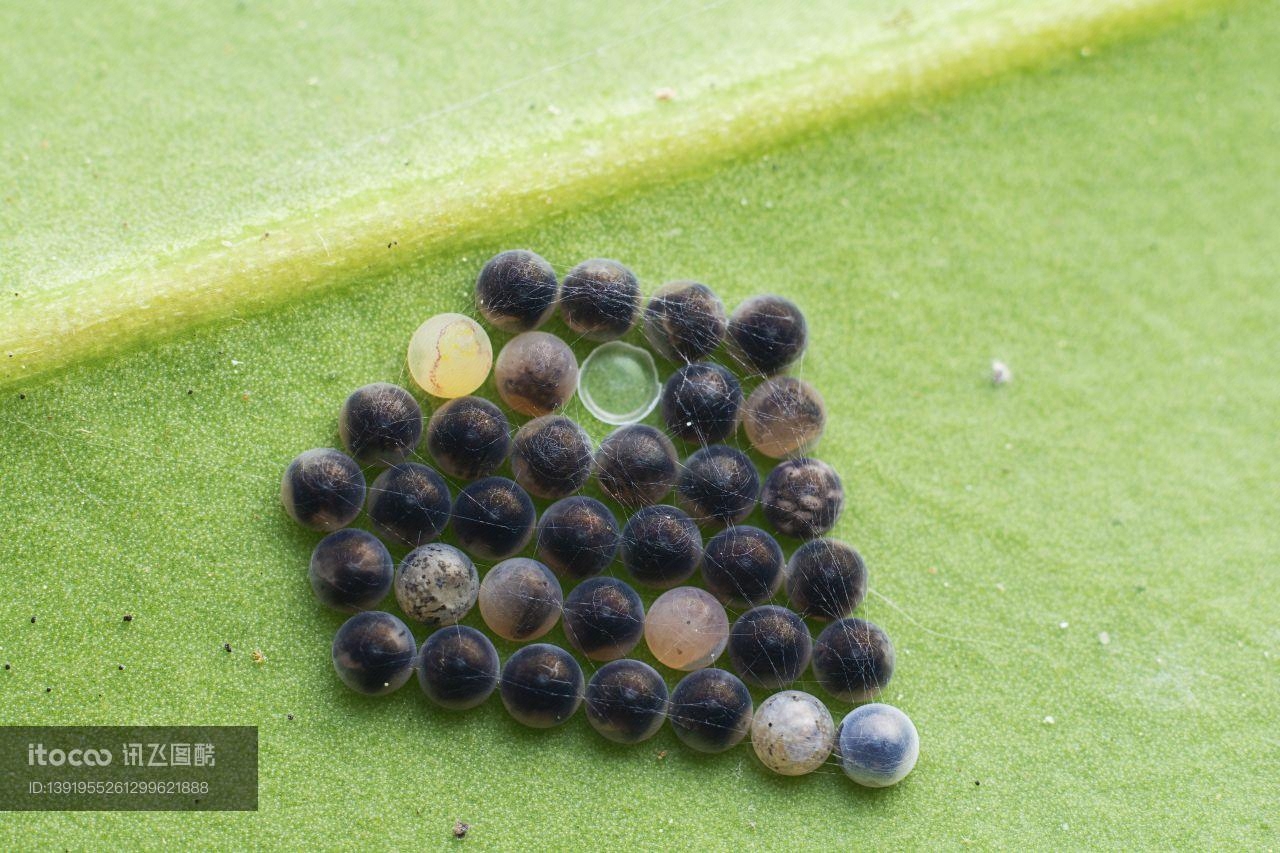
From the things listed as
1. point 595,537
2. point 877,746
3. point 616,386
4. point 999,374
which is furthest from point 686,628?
point 999,374

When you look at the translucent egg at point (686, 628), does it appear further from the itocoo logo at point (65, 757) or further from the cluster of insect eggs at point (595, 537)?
the itocoo logo at point (65, 757)

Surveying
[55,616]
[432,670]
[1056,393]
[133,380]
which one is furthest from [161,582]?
[1056,393]

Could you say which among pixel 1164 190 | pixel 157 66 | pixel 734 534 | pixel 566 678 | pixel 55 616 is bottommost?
pixel 566 678

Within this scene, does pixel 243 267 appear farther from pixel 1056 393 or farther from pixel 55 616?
pixel 1056 393

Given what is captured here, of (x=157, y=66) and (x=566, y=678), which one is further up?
(x=157, y=66)

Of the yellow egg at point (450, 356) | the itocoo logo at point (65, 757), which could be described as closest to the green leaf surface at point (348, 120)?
the yellow egg at point (450, 356)

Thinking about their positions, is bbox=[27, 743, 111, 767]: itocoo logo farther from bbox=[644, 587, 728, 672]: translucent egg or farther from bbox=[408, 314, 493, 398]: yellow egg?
bbox=[644, 587, 728, 672]: translucent egg

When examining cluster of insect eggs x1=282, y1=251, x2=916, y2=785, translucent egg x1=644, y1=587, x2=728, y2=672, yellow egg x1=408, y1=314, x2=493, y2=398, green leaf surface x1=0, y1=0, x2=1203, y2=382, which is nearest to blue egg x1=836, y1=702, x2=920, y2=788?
cluster of insect eggs x1=282, y1=251, x2=916, y2=785

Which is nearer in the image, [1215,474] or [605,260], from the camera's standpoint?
[605,260]
